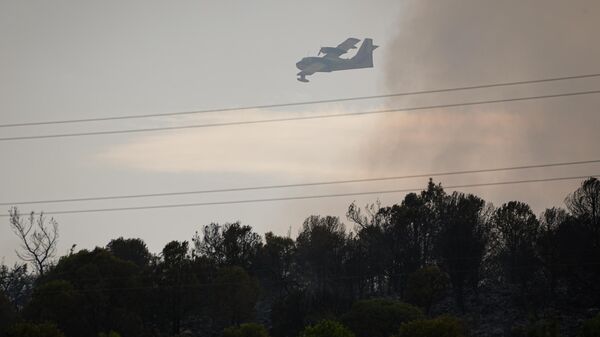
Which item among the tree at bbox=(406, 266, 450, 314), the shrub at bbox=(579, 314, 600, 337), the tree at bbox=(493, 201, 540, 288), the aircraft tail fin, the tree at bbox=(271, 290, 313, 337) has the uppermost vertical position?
the aircraft tail fin

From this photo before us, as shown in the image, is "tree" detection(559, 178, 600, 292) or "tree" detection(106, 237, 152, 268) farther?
"tree" detection(106, 237, 152, 268)

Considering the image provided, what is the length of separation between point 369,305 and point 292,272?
3788 cm

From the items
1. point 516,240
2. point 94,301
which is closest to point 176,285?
→ point 94,301

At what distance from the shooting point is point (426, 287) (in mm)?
111312

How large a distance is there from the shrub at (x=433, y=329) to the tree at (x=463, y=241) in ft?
99.6

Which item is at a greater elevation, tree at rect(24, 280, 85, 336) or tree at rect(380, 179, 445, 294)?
tree at rect(380, 179, 445, 294)

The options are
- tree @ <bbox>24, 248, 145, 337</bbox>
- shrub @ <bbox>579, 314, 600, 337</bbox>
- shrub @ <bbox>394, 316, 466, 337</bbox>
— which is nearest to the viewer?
shrub @ <bbox>579, 314, 600, 337</bbox>

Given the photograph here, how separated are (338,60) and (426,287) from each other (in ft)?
112

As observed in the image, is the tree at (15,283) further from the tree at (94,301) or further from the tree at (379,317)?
the tree at (379,317)

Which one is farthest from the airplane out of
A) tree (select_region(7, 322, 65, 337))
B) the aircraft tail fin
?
tree (select_region(7, 322, 65, 337))

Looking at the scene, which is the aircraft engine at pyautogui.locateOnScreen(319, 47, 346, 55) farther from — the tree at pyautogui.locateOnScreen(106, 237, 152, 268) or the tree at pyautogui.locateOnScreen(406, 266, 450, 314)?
the tree at pyautogui.locateOnScreen(106, 237, 152, 268)

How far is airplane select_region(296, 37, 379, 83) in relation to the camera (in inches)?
4769

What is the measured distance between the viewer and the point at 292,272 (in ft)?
454

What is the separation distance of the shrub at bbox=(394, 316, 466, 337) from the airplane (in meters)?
43.6
